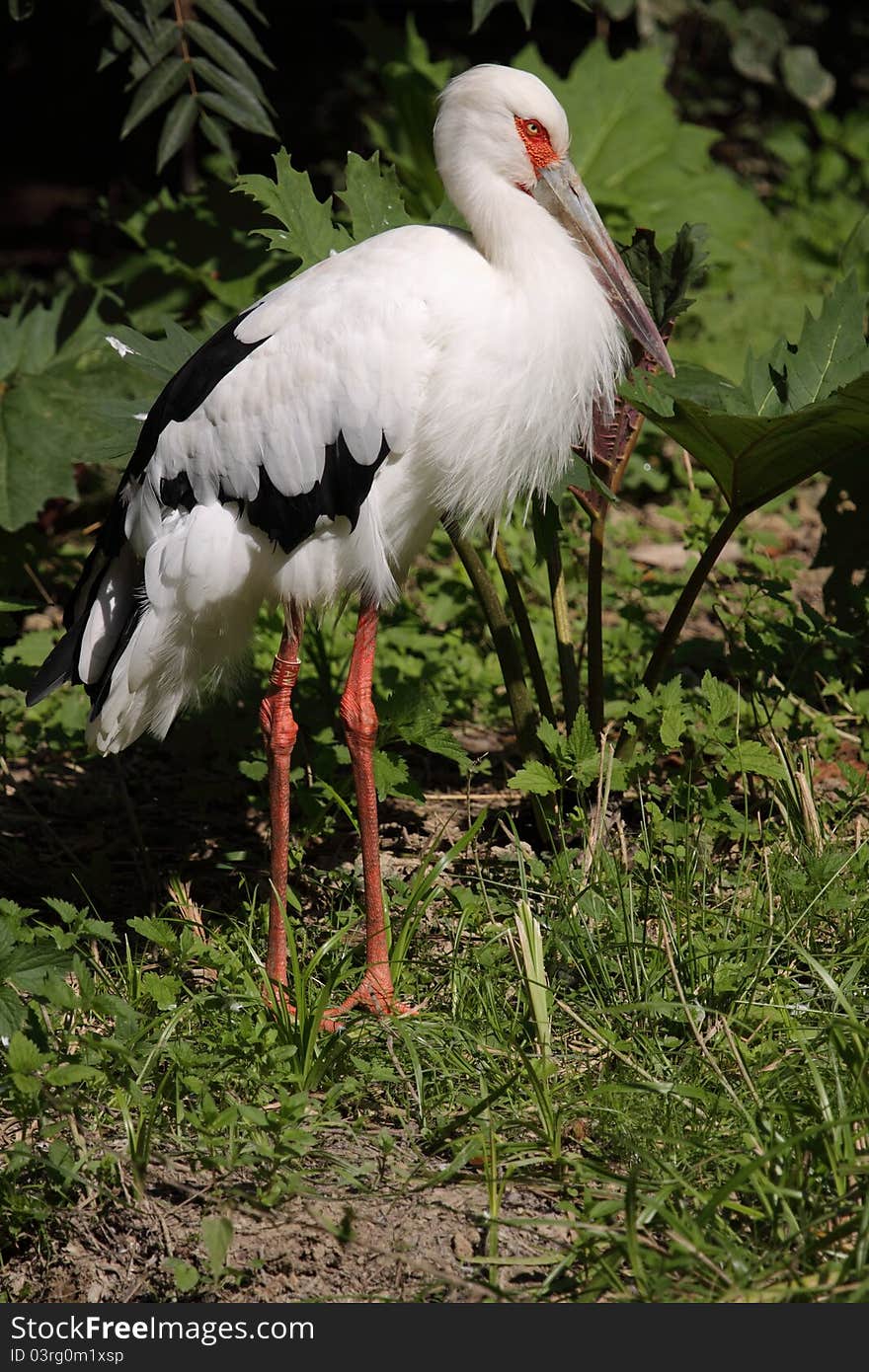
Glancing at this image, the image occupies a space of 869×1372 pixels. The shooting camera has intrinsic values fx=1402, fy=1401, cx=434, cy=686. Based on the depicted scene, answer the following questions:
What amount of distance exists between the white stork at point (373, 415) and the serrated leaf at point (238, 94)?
3.19 ft

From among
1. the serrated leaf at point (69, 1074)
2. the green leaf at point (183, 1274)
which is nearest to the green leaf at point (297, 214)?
the serrated leaf at point (69, 1074)

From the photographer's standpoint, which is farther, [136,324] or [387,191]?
[136,324]

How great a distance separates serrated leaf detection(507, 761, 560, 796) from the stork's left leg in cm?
34

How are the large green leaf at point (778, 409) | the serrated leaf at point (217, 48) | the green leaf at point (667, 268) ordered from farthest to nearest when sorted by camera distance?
the serrated leaf at point (217, 48), the green leaf at point (667, 268), the large green leaf at point (778, 409)

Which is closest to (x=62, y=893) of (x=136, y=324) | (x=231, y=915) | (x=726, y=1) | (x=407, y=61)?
(x=231, y=915)

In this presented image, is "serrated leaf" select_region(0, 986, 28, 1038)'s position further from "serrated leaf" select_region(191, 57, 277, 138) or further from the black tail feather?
"serrated leaf" select_region(191, 57, 277, 138)

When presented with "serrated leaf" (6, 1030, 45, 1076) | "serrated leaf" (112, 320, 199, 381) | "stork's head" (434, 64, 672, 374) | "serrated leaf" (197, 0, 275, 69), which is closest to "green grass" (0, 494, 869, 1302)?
"serrated leaf" (6, 1030, 45, 1076)

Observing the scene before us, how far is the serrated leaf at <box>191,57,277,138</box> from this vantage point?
3945 millimetres

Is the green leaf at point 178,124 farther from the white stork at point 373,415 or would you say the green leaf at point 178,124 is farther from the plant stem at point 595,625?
the plant stem at point 595,625

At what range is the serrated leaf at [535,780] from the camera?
3295 mm

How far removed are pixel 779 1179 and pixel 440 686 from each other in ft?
7.59

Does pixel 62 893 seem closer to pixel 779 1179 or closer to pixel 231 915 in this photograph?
pixel 231 915

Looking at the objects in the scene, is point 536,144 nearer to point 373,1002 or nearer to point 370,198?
point 370,198

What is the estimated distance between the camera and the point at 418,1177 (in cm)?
254
